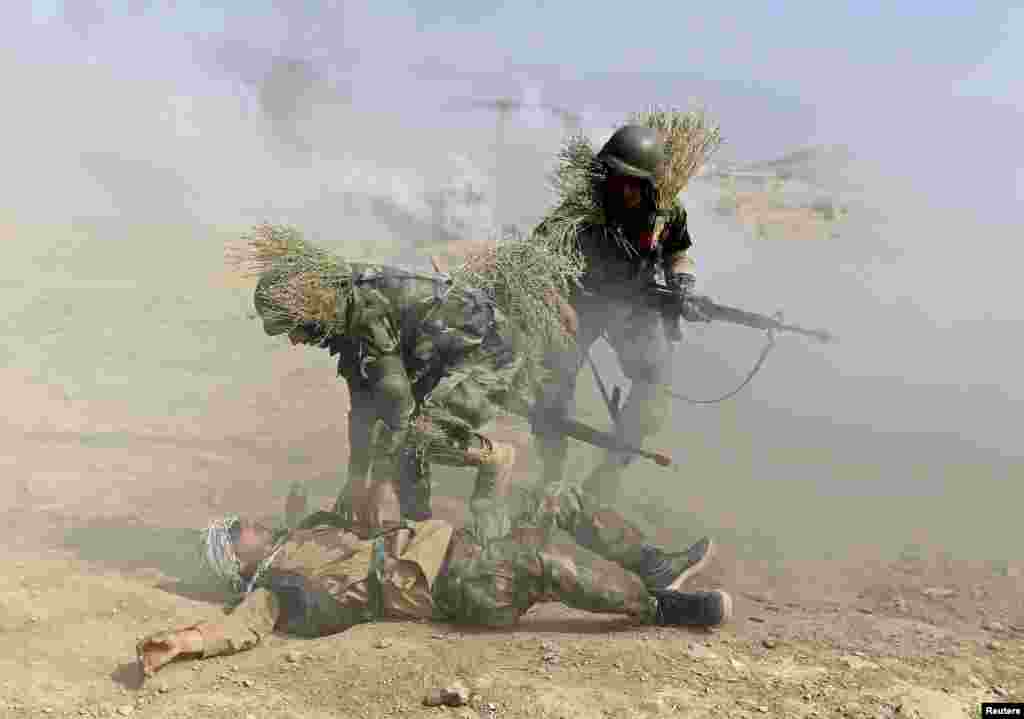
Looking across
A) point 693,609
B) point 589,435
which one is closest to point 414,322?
point 589,435

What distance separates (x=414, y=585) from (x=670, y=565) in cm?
112

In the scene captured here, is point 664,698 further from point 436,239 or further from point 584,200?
point 436,239

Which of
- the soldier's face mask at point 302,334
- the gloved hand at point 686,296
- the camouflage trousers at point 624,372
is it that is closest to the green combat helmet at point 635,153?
the gloved hand at point 686,296

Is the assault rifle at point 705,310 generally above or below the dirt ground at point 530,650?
above

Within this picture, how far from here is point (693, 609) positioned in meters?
3.21

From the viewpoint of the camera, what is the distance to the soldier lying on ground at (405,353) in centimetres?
387

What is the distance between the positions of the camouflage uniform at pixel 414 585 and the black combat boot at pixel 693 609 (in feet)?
0.16

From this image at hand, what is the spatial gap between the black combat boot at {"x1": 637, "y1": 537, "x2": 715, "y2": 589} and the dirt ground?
0.25 meters

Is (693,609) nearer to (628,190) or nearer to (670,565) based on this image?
(670,565)

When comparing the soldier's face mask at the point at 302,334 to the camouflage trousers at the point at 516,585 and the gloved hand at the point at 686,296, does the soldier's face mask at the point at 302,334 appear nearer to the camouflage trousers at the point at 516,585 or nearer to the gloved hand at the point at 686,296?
the camouflage trousers at the point at 516,585

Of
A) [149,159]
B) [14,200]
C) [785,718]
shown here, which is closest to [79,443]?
[785,718]

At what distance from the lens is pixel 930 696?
2.53 meters

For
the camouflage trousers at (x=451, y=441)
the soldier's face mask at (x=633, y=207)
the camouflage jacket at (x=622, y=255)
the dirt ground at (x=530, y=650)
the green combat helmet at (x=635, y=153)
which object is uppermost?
the green combat helmet at (x=635, y=153)

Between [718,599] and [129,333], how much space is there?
7.42m
